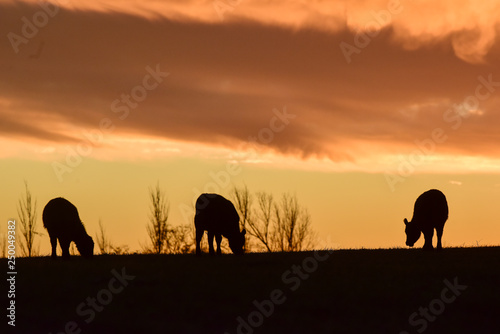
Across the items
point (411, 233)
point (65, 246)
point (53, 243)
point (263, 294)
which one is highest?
point (411, 233)

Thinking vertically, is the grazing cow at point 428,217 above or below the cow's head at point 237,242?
above

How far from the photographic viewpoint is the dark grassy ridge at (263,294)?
2039 cm

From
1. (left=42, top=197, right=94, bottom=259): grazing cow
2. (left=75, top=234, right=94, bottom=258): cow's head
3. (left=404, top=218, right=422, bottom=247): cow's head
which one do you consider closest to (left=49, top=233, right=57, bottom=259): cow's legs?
(left=42, top=197, right=94, bottom=259): grazing cow

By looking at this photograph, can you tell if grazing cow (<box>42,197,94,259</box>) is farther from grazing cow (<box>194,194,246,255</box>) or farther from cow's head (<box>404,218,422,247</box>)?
cow's head (<box>404,218,422,247</box>)

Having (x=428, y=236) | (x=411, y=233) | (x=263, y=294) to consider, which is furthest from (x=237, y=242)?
(x=263, y=294)

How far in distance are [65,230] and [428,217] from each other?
54.8 feet

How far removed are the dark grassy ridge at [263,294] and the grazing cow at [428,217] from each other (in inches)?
208

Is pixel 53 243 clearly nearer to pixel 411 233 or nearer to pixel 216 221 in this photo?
pixel 216 221

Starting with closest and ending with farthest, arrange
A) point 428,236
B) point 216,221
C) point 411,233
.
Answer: point 216,221, point 428,236, point 411,233

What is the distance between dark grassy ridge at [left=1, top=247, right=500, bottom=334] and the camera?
2039cm

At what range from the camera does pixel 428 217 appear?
35094 mm

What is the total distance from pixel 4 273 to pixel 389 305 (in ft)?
46.1

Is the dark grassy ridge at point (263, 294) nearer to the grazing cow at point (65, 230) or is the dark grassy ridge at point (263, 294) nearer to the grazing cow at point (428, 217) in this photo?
the grazing cow at point (65, 230)

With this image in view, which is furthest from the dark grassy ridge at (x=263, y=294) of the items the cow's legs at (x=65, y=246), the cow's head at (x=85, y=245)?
the cow's head at (x=85, y=245)
